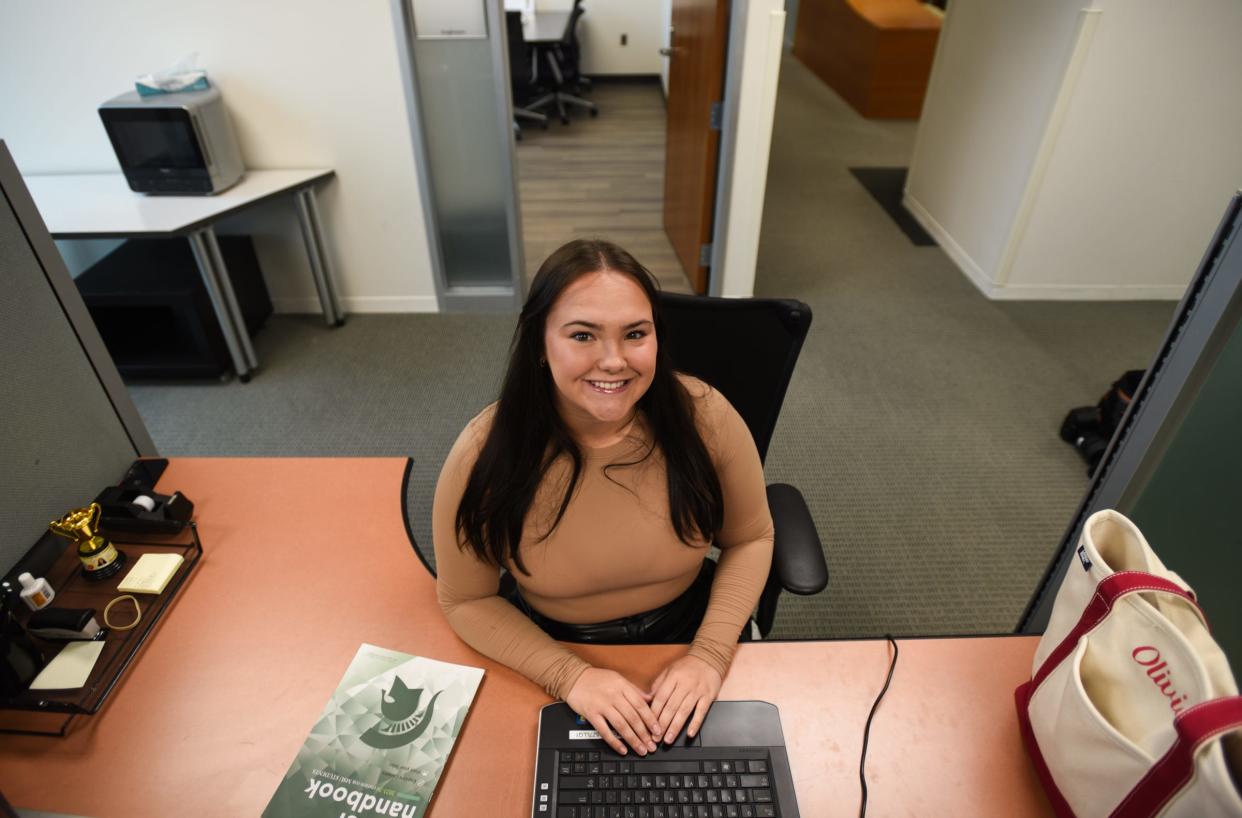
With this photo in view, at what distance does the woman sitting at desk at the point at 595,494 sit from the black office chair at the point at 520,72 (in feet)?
13.1

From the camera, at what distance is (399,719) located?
0.99 metres

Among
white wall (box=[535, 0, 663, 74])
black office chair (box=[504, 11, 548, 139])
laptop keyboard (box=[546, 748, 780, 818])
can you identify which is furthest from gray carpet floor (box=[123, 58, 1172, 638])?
white wall (box=[535, 0, 663, 74])

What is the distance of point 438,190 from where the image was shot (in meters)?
3.21

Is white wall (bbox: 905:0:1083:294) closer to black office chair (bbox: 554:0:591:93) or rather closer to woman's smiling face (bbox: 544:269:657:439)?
black office chair (bbox: 554:0:591:93)

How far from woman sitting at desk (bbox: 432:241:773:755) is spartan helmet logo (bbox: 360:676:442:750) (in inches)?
4.6

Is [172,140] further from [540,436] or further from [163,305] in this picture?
[540,436]

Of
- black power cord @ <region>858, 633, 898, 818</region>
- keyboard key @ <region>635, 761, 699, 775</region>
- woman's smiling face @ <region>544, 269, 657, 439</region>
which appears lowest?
black power cord @ <region>858, 633, 898, 818</region>

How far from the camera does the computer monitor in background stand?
41.9 inches

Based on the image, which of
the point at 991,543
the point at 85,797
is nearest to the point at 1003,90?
the point at 991,543

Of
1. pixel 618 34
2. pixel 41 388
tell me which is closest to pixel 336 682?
pixel 41 388

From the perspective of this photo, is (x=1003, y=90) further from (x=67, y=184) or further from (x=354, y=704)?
(x=67, y=184)

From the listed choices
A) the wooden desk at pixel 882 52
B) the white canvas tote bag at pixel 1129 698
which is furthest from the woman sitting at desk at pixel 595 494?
the wooden desk at pixel 882 52

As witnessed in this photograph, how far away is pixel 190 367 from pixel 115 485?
1810mm

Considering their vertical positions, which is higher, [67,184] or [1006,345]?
[67,184]
